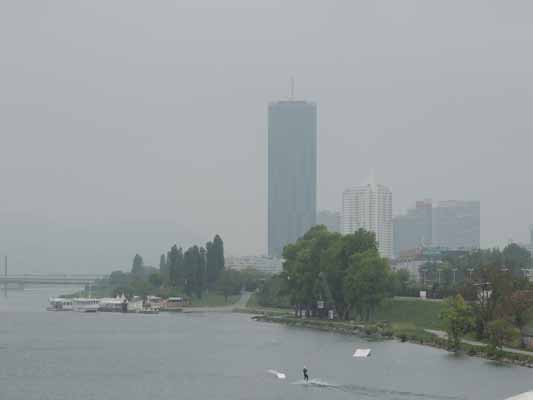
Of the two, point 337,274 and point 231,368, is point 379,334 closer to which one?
point 337,274

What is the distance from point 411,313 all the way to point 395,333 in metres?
10.7

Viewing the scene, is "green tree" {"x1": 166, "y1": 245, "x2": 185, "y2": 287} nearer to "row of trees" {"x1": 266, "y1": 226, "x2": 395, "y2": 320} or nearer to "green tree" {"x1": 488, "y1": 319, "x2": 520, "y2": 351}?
"row of trees" {"x1": 266, "y1": 226, "x2": 395, "y2": 320}

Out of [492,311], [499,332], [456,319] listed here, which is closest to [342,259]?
[492,311]

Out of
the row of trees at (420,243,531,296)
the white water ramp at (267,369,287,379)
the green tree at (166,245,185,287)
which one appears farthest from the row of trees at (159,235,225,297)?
the white water ramp at (267,369,287,379)

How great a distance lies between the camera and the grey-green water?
40594 millimetres

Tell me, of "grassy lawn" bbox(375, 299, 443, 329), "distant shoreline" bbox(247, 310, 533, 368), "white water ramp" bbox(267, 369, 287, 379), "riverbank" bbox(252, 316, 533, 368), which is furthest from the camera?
"grassy lawn" bbox(375, 299, 443, 329)

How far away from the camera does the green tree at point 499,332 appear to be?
52.7 metres

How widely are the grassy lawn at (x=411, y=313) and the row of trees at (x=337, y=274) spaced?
1.08 metres

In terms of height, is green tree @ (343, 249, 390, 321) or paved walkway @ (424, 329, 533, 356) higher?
green tree @ (343, 249, 390, 321)

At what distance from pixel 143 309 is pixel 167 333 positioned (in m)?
44.2

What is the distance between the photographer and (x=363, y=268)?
258ft

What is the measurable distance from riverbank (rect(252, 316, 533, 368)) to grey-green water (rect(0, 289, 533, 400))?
42.0 inches

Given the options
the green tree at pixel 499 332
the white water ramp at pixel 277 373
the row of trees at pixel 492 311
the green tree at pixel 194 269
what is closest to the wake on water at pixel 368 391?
the white water ramp at pixel 277 373

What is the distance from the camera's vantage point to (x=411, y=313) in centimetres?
7750
